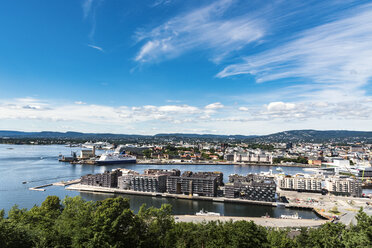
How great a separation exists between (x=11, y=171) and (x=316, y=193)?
2837 centimetres

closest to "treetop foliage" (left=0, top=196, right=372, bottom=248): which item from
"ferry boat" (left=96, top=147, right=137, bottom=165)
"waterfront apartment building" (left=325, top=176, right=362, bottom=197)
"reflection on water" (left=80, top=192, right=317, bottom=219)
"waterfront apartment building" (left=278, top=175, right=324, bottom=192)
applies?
"reflection on water" (left=80, top=192, right=317, bottom=219)

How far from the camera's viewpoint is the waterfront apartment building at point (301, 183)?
1992 cm

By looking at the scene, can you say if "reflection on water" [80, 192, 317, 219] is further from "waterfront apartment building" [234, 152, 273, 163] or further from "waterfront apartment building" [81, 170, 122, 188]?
"waterfront apartment building" [234, 152, 273, 163]

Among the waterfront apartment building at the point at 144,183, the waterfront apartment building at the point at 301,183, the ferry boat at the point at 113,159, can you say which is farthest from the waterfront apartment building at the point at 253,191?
the ferry boat at the point at 113,159

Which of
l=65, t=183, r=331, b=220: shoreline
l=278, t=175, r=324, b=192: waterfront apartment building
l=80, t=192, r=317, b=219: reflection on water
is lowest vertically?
l=80, t=192, r=317, b=219: reflection on water

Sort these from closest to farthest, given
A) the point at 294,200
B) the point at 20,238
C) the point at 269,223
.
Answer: the point at 20,238 < the point at 269,223 < the point at 294,200

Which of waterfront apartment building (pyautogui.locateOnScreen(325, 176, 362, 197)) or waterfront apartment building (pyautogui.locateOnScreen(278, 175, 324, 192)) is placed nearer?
waterfront apartment building (pyautogui.locateOnScreen(325, 176, 362, 197))

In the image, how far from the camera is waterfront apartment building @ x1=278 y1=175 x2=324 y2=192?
65.4 feet

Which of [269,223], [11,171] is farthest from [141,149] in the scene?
[269,223]

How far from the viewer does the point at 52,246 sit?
220 inches

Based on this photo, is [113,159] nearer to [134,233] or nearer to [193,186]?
[193,186]

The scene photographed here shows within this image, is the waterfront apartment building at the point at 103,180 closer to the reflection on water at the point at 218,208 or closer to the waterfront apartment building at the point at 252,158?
the reflection on water at the point at 218,208

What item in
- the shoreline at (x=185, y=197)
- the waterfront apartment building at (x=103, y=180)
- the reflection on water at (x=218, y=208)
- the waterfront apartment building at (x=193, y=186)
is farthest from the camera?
the waterfront apartment building at (x=103, y=180)

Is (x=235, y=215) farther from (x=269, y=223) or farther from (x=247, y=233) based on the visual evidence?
(x=247, y=233)
